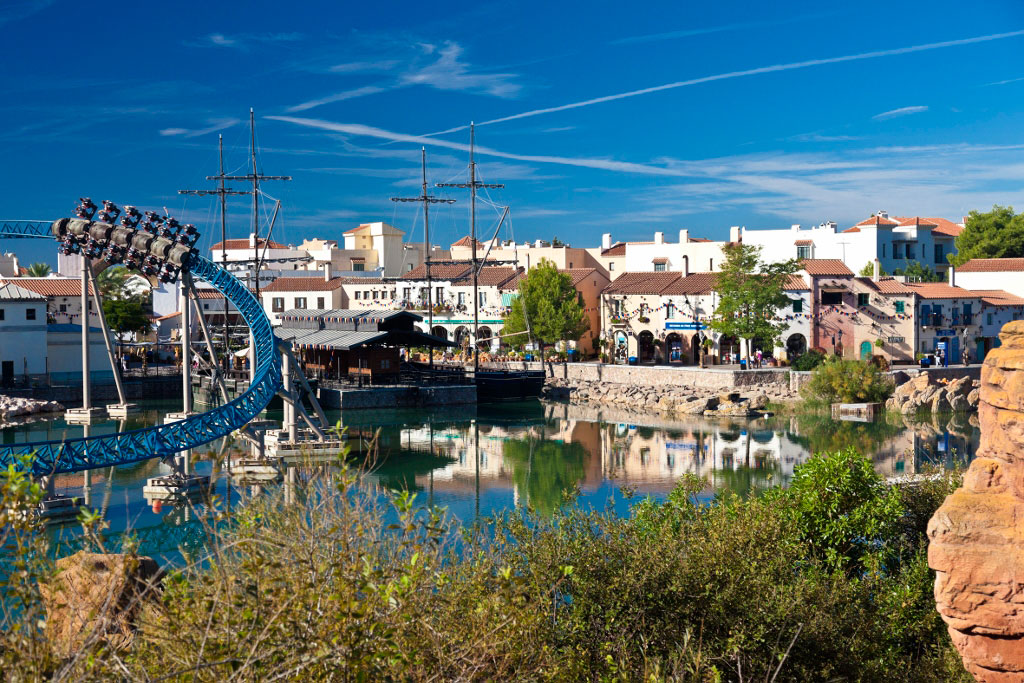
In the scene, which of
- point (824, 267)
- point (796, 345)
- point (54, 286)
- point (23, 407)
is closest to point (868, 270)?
point (824, 267)

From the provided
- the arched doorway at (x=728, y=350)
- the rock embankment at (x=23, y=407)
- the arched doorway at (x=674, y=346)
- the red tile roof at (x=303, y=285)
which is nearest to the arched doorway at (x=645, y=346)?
the arched doorway at (x=674, y=346)

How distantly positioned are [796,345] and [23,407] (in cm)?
4086

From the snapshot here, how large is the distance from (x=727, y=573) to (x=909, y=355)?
169ft

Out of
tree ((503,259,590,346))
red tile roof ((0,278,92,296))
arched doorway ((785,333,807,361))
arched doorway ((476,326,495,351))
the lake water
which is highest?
red tile roof ((0,278,92,296))

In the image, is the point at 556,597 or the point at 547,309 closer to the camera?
the point at 556,597

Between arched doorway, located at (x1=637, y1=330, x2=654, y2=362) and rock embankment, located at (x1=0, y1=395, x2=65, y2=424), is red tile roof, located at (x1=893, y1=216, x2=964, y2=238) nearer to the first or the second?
arched doorway, located at (x1=637, y1=330, x2=654, y2=362)

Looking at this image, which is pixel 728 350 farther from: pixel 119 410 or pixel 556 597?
pixel 556 597

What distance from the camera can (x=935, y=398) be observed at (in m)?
49.4

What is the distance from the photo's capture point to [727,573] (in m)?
12.9

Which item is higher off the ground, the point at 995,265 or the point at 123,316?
the point at 995,265

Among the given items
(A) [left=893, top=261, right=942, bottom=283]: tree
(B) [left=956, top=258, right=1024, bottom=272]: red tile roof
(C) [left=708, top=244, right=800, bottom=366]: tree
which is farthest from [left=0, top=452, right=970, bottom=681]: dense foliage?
(A) [left=893, top=261, right=942, bottom=283]: tree

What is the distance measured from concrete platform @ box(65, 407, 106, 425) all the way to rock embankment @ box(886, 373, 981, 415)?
1408 inches

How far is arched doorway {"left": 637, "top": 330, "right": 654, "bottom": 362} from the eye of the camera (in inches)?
2638

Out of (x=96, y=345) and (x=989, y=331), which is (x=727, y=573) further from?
(x=989, y=331)
